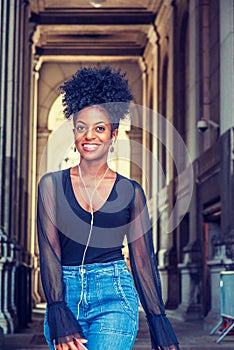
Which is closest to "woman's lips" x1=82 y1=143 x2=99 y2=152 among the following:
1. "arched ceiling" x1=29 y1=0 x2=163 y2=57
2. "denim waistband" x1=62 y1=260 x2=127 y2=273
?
"denim waistband" x1=62 y1=260 x2=127 y2=273

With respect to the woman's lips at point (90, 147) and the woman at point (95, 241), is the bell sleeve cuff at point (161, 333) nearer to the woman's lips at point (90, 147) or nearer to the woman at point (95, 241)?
the woman at point (95, 241)

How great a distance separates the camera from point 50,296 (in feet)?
9.86

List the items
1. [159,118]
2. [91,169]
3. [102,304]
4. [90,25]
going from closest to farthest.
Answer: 1. [102,304]
2. [91,169]
3. [90,25]
4. [159,118]

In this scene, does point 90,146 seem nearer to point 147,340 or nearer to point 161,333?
point 161,333

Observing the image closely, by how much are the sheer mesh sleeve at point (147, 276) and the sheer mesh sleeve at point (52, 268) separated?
1.02ft

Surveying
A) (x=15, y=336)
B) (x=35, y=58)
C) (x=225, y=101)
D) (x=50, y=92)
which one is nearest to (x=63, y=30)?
(x=35, y=58)

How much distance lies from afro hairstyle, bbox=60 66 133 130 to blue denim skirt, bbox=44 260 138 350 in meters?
0.62

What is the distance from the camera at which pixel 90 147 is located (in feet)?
10.7

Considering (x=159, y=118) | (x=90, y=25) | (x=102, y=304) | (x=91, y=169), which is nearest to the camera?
(x=102, y=304)

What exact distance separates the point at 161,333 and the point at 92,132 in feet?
2.74

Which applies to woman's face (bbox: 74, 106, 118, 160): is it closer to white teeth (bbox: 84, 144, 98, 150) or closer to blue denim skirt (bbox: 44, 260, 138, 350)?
white teeth (bbox: 84, 144, 98, 150)

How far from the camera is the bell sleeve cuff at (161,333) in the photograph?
3.07 meters

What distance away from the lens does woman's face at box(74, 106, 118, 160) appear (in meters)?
3.22

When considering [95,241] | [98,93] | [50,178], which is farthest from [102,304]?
[98,93]
